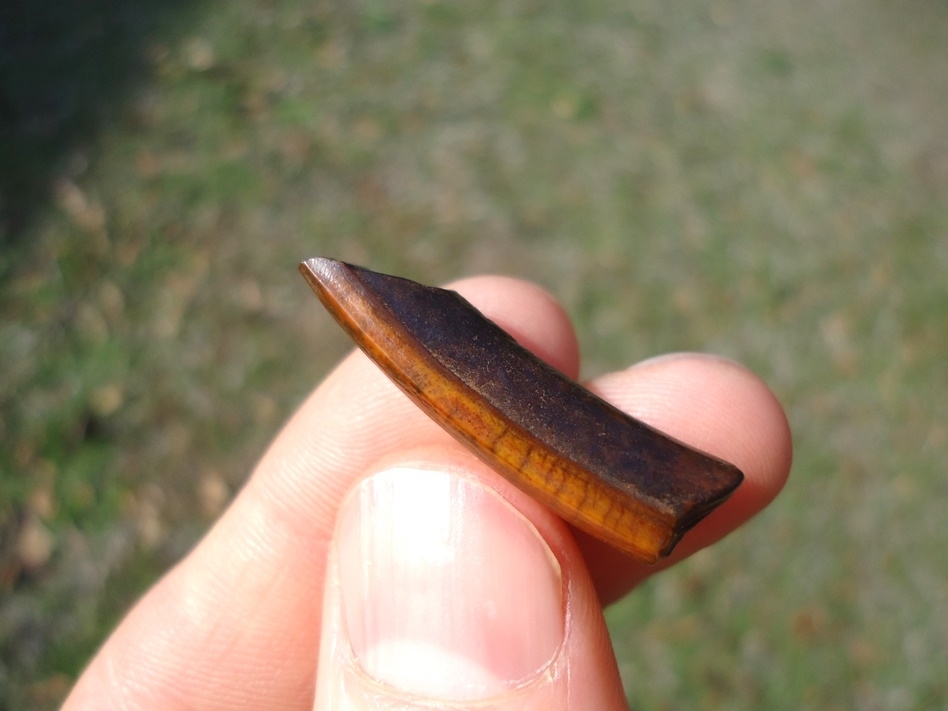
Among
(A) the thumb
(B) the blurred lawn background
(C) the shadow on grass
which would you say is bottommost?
(B) the blurred lawn background

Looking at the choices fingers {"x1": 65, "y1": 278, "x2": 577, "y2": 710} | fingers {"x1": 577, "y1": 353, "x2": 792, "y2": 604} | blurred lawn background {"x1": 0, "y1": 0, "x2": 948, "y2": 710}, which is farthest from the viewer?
blurred lawn background {"x1": 0, "y1": 0, "x2": 948, "y2": 710}

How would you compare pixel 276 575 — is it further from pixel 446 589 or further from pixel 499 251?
pixel 499 251

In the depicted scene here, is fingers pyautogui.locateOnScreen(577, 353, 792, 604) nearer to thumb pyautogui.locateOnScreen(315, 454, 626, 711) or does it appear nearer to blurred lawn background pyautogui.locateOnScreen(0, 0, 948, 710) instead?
thumb pyautogui.locateOnScreen(315, 454, 626, 711)

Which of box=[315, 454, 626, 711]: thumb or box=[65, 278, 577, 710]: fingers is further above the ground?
box=[315, 454, 626, 711]: thumb

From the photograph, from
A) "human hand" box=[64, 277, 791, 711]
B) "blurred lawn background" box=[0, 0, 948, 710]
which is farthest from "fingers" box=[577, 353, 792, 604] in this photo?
"blurred lawn background" box=[0, 0, 948, 710]

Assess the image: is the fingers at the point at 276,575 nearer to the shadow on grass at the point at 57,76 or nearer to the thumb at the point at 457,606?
the thumb at the point at 457,606

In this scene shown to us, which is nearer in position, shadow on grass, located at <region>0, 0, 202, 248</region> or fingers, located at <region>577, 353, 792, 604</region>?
fingers, located at <region>577, 353, 792, 604</region>

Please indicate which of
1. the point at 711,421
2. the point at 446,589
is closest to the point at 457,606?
the point at 446,589

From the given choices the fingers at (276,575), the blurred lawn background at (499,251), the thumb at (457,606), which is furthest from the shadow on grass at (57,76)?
the thumb at (457,606)
